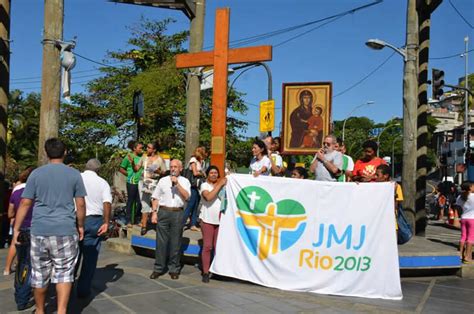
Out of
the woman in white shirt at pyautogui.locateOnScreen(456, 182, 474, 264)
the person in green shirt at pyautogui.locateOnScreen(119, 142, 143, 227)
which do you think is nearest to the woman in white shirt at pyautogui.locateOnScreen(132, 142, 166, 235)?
the person in green shirt at pyautogui.locateOnScreen(119, 142, 143, 227)

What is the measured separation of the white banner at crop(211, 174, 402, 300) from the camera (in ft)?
19.0

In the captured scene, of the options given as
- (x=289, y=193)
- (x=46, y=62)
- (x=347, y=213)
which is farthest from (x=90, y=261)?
(x=46, y=62)

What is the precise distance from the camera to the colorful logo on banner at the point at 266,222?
6.07 meters

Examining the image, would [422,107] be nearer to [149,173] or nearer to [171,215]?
[149,173]

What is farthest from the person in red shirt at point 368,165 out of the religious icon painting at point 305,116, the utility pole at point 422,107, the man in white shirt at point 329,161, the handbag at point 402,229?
the utility pole at point 422,107

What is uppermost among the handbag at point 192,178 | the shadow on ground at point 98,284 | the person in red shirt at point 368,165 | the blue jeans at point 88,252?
the person in red shirt at point 368,165

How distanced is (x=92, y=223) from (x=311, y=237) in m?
2.73

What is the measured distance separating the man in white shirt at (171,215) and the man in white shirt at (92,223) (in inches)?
37.2

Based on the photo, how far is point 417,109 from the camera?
9836mm

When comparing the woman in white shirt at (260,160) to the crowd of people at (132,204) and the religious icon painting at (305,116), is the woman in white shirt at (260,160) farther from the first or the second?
the religious icon painting at (305,116)

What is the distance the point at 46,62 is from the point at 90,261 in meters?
4.33

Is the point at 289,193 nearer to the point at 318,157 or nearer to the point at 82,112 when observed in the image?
the point at 318,157

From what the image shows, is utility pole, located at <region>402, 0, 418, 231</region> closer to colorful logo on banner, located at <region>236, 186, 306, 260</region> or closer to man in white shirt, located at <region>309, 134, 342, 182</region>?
man in white shirt, located at <region>309, 134, 342, 182</region>

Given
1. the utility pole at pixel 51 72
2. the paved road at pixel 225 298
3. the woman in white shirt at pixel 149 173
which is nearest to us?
the paved road at pixel 225 298
